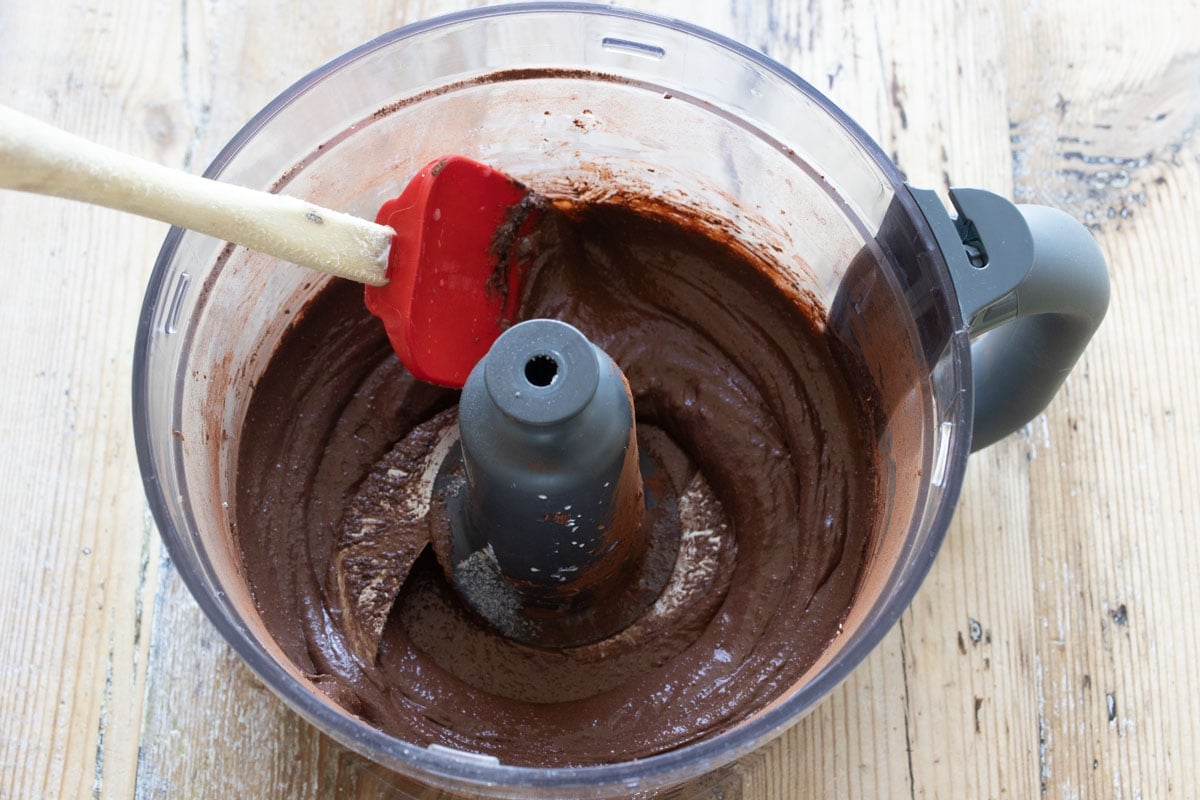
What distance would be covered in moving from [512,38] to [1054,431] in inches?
21.7

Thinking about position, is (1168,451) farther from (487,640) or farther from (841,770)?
(487,640)

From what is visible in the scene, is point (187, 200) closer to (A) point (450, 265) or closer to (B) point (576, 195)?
(A) point (450, 265)

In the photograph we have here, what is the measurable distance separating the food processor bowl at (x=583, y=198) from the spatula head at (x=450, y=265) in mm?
61

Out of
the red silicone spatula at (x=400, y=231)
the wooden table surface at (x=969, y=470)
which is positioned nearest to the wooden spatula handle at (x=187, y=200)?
the red silicone spatula at (x=400, y=231)

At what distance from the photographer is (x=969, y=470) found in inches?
35.2

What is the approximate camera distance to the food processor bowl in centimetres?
60

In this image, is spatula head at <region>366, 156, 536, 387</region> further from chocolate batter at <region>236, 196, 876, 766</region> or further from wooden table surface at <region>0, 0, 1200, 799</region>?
wooden table surface at <region>0, 0, 1200, 799</region>

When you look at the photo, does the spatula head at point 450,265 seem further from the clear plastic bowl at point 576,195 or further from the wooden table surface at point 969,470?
the wooden table surface at point 969,470

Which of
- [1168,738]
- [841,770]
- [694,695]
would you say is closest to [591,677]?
[694,695]

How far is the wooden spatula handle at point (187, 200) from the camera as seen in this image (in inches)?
20.2

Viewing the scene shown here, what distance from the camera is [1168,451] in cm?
90

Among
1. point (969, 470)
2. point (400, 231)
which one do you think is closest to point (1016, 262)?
point (969, 470)

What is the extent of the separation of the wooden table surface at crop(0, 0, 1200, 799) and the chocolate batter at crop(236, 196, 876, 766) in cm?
9

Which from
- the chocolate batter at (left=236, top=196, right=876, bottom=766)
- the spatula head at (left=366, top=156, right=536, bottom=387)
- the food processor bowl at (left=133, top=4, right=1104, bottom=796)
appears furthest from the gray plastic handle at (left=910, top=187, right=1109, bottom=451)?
the spatula head at (left=366, top=156, right=536, bottom=387)
